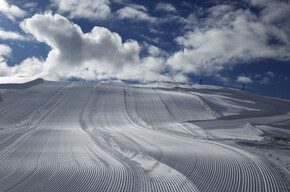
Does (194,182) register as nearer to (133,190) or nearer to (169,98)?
(133,190)

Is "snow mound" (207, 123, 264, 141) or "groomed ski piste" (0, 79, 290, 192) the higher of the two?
"groomed ski piste" (0, 79, 290, 192)

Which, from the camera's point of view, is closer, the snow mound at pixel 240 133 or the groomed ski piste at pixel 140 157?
the groomed ski piste at pixel 140 157

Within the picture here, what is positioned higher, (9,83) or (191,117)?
(9,83)

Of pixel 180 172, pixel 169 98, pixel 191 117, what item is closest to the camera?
pixel 180 172

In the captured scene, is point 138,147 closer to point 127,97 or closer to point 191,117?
point 191,117

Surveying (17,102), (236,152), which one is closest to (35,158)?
(236,152)

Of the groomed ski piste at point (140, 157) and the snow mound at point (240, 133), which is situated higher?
the groomed ski piste at point (140, 157)

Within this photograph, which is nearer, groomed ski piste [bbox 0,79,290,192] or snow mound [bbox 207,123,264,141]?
groomed ski piste [bbox 0,79,290,192]

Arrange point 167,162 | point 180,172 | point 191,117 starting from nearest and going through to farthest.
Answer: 1. point 180,172
2. point 167,162
3. point 191,117

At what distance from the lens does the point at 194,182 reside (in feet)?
28.4

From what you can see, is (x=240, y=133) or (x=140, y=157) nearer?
(x=140, y=157)

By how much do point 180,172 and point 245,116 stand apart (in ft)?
83.1

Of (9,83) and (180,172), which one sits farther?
(9,83)

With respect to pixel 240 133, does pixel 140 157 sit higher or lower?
higher
